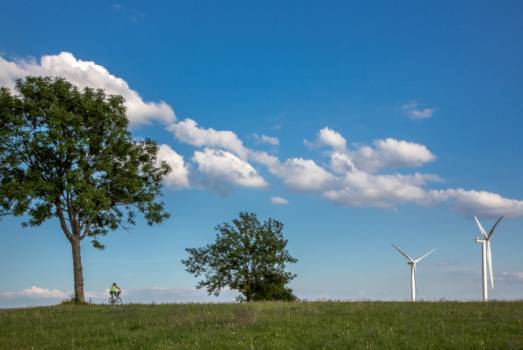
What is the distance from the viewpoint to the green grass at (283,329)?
16453 mm

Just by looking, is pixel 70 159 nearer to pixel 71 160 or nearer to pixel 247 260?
pixel 71 160

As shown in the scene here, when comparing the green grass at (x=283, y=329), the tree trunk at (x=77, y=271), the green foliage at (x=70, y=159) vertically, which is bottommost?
the green grass at (x=283, y=329)

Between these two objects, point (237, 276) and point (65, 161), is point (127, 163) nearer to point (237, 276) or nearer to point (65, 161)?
point (65, 161)

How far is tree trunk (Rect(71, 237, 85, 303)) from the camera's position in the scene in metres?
39.7

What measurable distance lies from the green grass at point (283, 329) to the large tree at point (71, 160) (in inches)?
550

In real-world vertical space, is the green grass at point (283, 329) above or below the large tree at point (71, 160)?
below

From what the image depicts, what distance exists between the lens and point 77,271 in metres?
40.4

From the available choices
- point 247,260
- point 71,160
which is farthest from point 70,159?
point 247,260

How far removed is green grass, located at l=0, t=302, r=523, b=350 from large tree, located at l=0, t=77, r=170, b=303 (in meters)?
14.0

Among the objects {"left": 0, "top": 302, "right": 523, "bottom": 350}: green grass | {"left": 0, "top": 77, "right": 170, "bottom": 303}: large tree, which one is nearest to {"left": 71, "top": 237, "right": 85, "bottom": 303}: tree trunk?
{"left": 0, "top": 77, "right": 170, "bottom": 303}: large tree

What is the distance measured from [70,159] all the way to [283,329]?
2667 centimetres

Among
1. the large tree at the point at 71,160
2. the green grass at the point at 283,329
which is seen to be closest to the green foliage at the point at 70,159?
the large tree at the point at 71,160

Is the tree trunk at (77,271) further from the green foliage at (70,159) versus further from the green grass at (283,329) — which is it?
the green grass at (283,329)

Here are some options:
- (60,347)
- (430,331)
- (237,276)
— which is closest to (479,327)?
(430,331)
